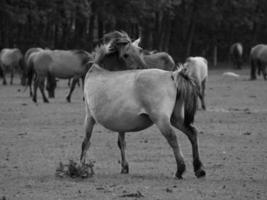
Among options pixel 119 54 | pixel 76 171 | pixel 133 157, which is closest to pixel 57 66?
pixel 133 157

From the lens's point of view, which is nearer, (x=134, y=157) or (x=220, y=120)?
(x=134, y=157)

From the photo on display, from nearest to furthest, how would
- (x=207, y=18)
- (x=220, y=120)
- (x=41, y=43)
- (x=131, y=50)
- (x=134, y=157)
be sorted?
(x=131, y=50), (x=134, y=157), (x=220, y=120), (x=41, y=43), (x=207, y=18)

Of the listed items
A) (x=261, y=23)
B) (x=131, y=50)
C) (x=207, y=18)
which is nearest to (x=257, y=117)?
(x=131, y=50)

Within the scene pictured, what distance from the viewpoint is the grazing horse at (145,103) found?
A: 9742mm

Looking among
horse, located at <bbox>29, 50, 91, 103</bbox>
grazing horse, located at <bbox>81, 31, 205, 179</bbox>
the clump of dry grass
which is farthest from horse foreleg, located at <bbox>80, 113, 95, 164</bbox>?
horse, located at <bbox>29, 50, 91, 103</bbox>

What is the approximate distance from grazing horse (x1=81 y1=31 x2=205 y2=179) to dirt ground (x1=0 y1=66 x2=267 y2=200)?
59 centimetres

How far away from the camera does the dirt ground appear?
8.97 meters

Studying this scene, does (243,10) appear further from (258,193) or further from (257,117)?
(258,193)

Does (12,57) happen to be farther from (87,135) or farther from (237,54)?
(87,135)

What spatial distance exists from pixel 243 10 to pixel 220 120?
44400 mm

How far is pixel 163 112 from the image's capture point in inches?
381

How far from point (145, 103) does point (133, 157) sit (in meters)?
2.73

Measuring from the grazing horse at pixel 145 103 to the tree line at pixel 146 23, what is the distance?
127 ft

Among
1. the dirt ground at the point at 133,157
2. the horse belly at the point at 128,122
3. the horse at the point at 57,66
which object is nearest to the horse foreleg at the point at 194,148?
the dirt ground at the point at 133,157
